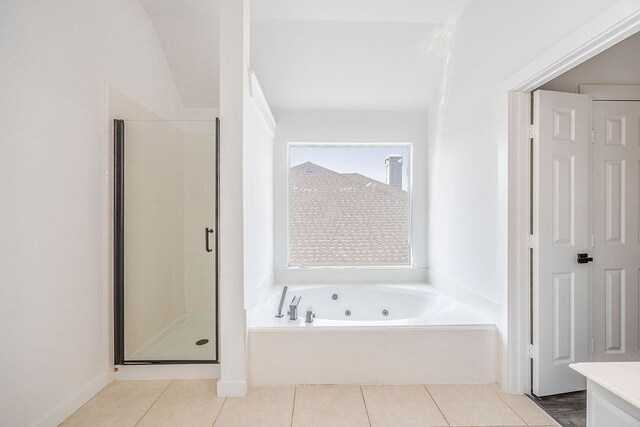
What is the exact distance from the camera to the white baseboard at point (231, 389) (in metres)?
2.10

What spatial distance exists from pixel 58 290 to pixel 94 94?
4.07ft

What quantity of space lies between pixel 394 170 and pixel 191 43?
233 centimetres

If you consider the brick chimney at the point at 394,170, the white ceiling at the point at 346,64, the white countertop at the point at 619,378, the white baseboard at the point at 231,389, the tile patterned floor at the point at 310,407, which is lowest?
the tile patterned floor at the point at 310,407

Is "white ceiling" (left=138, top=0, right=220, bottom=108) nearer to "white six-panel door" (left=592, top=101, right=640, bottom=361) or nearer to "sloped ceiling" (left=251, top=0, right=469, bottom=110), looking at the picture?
"sloped ceiling" (left=251, top=0, right=469, bottom=110)

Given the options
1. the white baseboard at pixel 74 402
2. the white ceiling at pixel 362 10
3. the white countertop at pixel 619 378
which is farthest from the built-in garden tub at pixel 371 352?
the white ceiling at pixel 362 10

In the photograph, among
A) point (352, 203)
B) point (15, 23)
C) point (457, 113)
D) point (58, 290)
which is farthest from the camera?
point (352, 203)

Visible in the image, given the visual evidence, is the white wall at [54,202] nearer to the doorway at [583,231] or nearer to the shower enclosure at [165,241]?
the shower enclosure at [165,241]

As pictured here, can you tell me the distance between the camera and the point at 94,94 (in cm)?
214

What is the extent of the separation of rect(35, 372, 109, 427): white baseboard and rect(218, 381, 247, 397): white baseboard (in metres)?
0.81

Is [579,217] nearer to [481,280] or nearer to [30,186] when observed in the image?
[481,280]

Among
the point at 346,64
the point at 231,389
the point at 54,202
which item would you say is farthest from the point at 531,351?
the point at 54,202

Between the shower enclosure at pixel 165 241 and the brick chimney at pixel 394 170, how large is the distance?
1.94 m

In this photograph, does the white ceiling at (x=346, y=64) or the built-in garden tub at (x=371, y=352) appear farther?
the white ceiling at (x=346, y=64)

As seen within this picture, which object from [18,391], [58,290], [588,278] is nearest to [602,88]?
[588,278]
